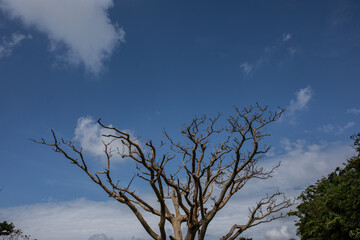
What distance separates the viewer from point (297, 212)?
20.1 metres

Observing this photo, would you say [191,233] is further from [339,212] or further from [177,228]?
[339,212]

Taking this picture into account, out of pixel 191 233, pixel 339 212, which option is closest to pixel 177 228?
pixel 191 233

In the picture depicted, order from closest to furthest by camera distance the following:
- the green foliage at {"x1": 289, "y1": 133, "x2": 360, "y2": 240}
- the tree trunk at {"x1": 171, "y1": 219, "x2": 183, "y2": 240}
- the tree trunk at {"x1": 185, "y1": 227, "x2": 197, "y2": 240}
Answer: the tree trunk at {"x1": 185, "y1": 227, "x2": 197, "y2": 240}, the tree trunk at {"x1": 171, "y1": 219, "x2": 183, "y2": 240}, the green foliage at {"x1": 289, "y1": 133, "x2": 360, "y2": 240}

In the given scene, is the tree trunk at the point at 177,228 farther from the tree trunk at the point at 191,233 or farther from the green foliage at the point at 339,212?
the green foliage at the point at 339,212

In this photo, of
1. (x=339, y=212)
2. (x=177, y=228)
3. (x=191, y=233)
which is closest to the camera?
(x=191, y=233)

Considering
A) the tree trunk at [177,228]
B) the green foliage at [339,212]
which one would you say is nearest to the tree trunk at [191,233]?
the tree trunk at [177,228]

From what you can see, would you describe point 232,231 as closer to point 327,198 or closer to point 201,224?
point 201,224

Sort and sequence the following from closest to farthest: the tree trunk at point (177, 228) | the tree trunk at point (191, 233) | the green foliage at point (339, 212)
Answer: the tree trunk at point (191, 233) → the tree trunk at point (177, 228) → the green foliage at point (339, 212)

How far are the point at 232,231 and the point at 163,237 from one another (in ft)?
12.2

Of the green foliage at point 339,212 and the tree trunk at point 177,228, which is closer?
the tree trunk at point 177,228

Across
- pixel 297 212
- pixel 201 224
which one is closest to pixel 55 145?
pixel 201 224

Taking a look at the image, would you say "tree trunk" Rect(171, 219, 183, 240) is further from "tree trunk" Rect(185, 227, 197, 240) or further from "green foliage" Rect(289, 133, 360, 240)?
"green foliage" Rect(289, 133, 360, 240)

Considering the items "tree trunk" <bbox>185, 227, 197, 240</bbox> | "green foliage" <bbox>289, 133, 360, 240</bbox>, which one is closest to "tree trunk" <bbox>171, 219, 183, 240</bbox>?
"tree trunk" <bbox>185, 227, 197, 240</bbox>

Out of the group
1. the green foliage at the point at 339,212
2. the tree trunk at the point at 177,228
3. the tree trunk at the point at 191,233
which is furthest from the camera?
the green foliage at the point at 339,212
